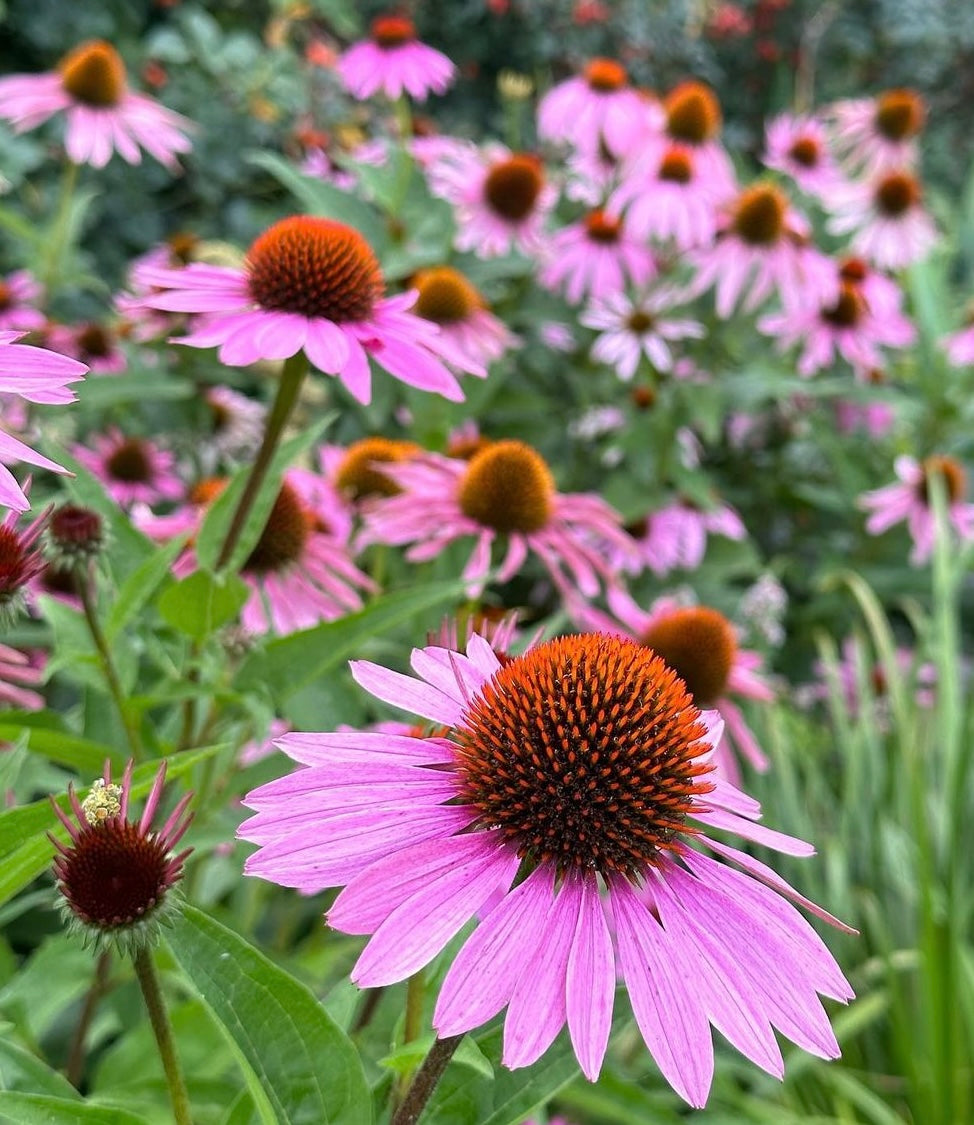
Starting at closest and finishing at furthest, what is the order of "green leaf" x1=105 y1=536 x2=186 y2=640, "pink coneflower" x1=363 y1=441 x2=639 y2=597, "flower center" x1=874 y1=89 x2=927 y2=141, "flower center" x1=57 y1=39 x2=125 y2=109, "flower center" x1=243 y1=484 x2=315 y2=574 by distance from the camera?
"green leaf" x1=105 y1=536 x2=186 y2=640
"flower center" x1=243 y1=484 x2=315 y2=574
"pink coneflower" x1=363 y1=441 x2=639 y2=597
"flower center" x1=57 y1=39 x2=125 y2=109
"flower center" x1=874 y1=89 x2=927 y2=141

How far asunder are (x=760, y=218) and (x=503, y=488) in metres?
1.12

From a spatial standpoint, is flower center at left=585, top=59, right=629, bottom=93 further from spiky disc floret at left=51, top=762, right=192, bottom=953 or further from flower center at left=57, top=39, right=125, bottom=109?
spiky disc floret at left=51, top=762, right=192, bottom=953

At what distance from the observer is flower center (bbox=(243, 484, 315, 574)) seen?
1.06 meters

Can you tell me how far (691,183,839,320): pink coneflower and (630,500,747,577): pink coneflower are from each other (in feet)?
1.11

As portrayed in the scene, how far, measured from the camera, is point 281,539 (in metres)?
1.06

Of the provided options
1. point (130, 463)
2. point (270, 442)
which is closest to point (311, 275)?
point (270, 442)

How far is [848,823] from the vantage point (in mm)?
1998

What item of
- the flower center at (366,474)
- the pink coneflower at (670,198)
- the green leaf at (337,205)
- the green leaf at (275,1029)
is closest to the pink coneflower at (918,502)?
the pink coneflower at (670,198)

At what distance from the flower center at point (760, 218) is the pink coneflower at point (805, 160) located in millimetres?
422

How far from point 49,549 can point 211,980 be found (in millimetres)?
409

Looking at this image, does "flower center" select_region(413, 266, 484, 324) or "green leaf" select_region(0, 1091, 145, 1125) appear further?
"flower center" select_region(413, 266, 484, 324)

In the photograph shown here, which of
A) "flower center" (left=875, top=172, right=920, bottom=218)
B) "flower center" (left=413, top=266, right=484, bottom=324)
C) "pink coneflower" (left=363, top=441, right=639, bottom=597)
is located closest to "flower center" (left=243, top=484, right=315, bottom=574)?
"pink coneflower" (left=363, top=441, right=639, bottom=597)

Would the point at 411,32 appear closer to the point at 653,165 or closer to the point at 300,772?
the point at 653,165

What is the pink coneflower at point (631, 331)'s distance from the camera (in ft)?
6.51
